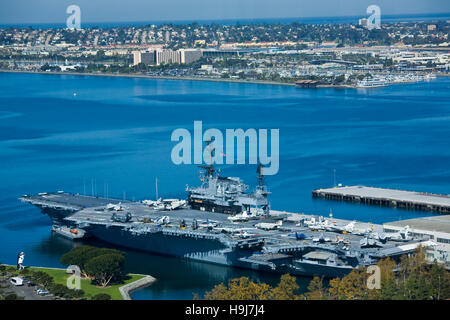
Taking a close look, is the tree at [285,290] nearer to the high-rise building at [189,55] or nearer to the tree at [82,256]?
the tree at [82,256]

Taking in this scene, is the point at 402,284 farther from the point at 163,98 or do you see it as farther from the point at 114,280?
the point at 163,98

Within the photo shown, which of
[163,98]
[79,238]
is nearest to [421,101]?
[163,98]

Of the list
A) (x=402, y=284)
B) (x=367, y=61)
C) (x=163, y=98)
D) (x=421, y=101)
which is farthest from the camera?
(x=367, y=61)

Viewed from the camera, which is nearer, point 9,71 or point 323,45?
point 9,71

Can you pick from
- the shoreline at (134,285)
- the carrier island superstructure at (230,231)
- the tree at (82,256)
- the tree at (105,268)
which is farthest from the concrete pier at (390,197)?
the tree at (105,268)

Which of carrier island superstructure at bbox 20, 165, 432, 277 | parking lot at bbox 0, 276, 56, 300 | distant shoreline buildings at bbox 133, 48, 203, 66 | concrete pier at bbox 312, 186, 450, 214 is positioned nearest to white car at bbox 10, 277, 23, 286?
parking lot at bbox 0, 276, 56, 300

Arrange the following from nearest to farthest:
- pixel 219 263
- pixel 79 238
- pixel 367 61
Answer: pixel 219 263, pixel 79 238, pixel 367 61
